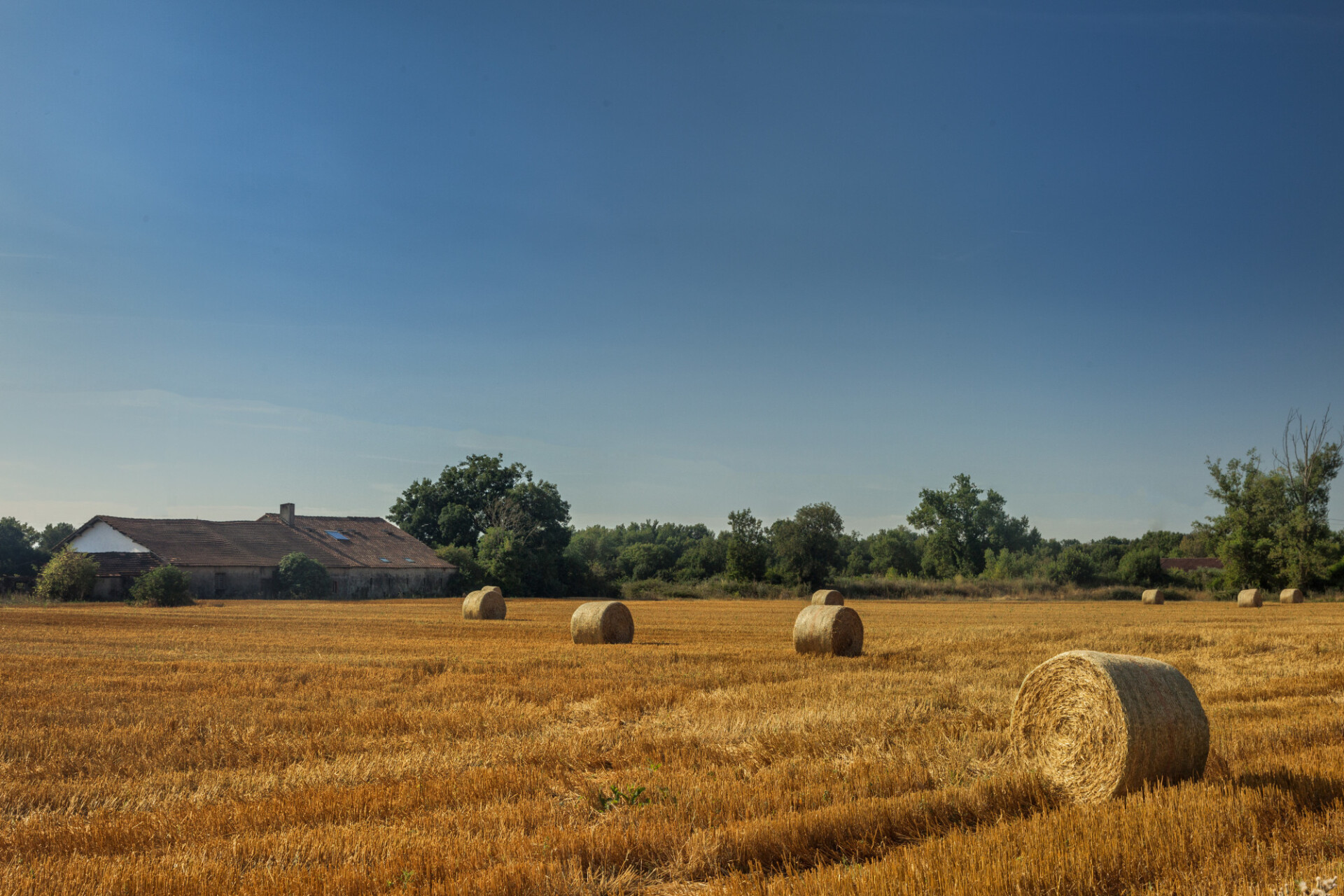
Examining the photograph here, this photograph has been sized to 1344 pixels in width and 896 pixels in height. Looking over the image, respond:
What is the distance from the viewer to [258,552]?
162 ft

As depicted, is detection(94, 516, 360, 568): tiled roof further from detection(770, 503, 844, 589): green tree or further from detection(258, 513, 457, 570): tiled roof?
detection(770, 503, 844, 589): green tree

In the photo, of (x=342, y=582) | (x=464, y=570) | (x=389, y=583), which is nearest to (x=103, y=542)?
(x=342, y=582)

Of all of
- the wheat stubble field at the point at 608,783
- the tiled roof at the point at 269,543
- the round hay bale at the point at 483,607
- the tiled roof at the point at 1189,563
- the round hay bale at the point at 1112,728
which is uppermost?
the tiled roof at the point at 269,543

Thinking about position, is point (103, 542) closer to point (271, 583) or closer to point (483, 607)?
point (271, 583)

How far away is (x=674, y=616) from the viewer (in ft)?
120

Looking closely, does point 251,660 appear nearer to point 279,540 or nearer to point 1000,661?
point 1000,661

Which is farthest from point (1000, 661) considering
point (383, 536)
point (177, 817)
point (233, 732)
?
point (383, 536)

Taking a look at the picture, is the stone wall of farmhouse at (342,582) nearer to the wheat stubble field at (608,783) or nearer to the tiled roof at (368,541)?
the tiled roof at (368,541)

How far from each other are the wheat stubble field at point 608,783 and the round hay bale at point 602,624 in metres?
5.41

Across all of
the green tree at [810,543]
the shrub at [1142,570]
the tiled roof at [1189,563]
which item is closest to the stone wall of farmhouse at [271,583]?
the green tree at [810,543]

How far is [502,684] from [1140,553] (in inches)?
2855

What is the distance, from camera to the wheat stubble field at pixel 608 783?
510 centimetres

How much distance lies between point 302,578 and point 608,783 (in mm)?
44807

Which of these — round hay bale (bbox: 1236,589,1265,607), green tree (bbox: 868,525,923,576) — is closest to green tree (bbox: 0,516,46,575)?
round hay bale (bbox: 1236,589,1265,607)
